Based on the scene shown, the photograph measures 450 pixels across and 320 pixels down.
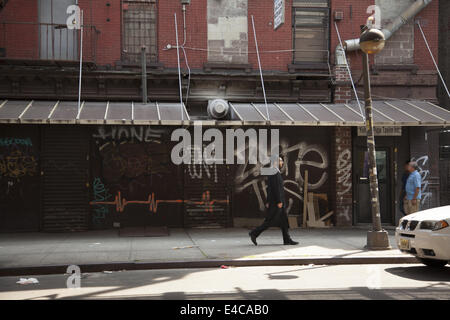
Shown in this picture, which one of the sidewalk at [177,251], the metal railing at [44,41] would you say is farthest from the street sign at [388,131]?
the metal railing at [44,41]

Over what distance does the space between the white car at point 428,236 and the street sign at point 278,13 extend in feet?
23.5

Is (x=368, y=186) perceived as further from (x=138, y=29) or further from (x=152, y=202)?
(x=138, y=29)

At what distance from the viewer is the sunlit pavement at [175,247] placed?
9852mm

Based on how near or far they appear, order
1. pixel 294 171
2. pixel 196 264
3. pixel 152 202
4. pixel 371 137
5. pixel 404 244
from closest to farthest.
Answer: pixel 404 244
pixel 196 264
pixel 371 137
pixel 152 202
pixel 294 171

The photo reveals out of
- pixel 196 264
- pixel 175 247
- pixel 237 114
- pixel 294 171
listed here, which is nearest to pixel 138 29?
pixel 237 114

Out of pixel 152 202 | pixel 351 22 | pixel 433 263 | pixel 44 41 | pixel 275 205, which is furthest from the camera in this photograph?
pixel 351 22

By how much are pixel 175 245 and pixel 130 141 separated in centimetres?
403

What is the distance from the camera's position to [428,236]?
26.4 feet

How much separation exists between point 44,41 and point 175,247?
706 centimetres

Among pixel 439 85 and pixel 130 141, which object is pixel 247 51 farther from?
pixel 439 85

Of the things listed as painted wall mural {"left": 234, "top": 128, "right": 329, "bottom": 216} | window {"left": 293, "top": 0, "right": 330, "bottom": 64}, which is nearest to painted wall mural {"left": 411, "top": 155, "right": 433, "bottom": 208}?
painted wall mural {"left": 234, "top": 128, "right": 329, "bottom": 216}

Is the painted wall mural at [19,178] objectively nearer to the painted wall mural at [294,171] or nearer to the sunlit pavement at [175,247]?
the sunlit pavement at [175,247]

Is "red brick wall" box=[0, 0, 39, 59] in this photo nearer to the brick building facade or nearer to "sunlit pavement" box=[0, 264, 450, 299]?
the brick building facade
